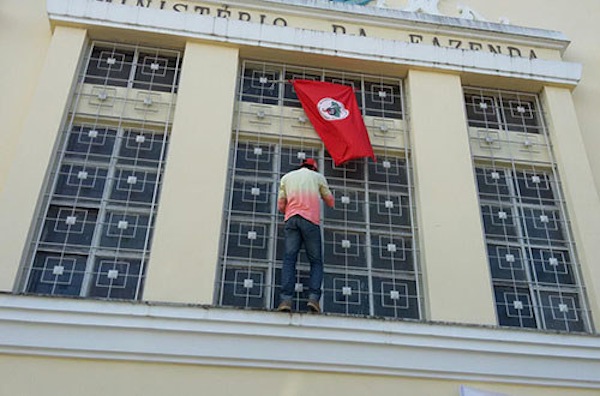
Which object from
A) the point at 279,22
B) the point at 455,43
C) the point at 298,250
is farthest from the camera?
the point at 455,43

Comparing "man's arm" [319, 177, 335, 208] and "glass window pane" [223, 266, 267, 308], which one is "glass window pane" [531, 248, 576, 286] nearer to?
"man's arm" [319, 177, 335, 208]

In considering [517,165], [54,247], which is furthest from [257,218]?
[517,165]

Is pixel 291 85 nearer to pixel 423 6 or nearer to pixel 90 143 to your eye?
pixel 423 6

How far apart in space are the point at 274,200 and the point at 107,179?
6.67 ft

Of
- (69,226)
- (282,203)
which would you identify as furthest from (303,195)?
(69,226)

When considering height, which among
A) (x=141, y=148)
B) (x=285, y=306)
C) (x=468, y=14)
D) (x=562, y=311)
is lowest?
(x=285, y=306)

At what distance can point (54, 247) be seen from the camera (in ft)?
26.3

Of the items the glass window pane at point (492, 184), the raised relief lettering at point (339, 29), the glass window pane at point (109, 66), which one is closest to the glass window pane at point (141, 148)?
the glass window pane at point (109, 66)

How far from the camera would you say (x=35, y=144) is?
838 centimetres

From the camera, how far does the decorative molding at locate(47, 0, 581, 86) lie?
948cm

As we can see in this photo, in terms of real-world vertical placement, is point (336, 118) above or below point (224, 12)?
below

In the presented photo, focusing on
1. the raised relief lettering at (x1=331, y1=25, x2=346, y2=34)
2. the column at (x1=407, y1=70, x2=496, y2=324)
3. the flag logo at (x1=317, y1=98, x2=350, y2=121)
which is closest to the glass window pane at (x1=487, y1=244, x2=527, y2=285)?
the column at (x1=407, y1=70, x2=496, y2=324)

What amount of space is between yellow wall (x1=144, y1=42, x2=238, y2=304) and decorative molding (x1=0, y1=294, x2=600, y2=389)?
0.50 meters

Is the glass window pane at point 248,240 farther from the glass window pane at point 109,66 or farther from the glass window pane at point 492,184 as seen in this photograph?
the glass window pane at point 492,184
